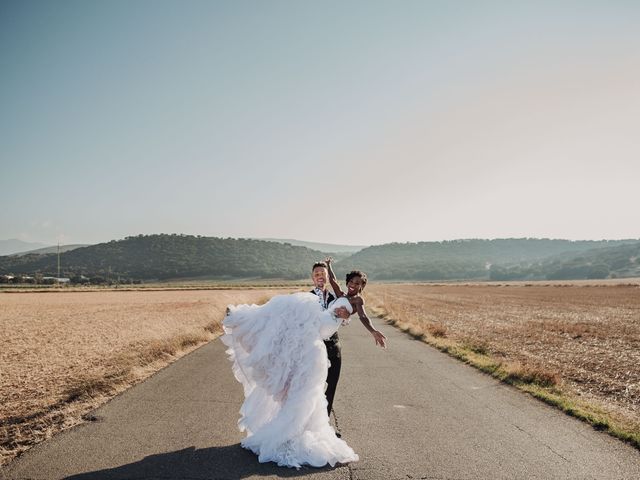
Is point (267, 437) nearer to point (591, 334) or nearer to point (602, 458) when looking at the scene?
point (602, 458)

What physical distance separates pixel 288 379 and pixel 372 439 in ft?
5.24

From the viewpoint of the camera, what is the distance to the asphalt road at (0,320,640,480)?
539 cm

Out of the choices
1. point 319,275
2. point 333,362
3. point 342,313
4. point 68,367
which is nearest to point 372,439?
point 333,362

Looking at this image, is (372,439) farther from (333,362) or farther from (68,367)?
(68,367)

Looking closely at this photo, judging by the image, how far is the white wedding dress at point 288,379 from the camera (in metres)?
5.76

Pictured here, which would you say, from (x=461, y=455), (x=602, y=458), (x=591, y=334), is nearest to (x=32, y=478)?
(x=461, y=455)

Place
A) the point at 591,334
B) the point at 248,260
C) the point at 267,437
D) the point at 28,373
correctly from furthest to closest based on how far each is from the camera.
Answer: the point at 248,260 < the point at 591,334 < the point at 28,373 < the point at 267,437

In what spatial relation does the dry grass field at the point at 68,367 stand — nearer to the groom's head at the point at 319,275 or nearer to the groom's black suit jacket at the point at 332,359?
the groom's black suit jacket at the point at 332,359

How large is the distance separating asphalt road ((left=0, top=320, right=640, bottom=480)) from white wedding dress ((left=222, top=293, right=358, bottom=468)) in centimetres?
22

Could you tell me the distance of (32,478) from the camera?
5.05m

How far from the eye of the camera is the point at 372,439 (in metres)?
6.62

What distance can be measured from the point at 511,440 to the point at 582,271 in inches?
7799

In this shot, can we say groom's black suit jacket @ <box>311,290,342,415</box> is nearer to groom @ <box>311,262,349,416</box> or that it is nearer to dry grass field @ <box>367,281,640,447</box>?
groom @ <box>311,262,349,416</box>

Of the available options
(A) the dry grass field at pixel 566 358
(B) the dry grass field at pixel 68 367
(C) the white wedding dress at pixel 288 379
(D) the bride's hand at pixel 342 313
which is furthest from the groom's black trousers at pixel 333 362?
(A) the dry grass field at pixel 566 358
